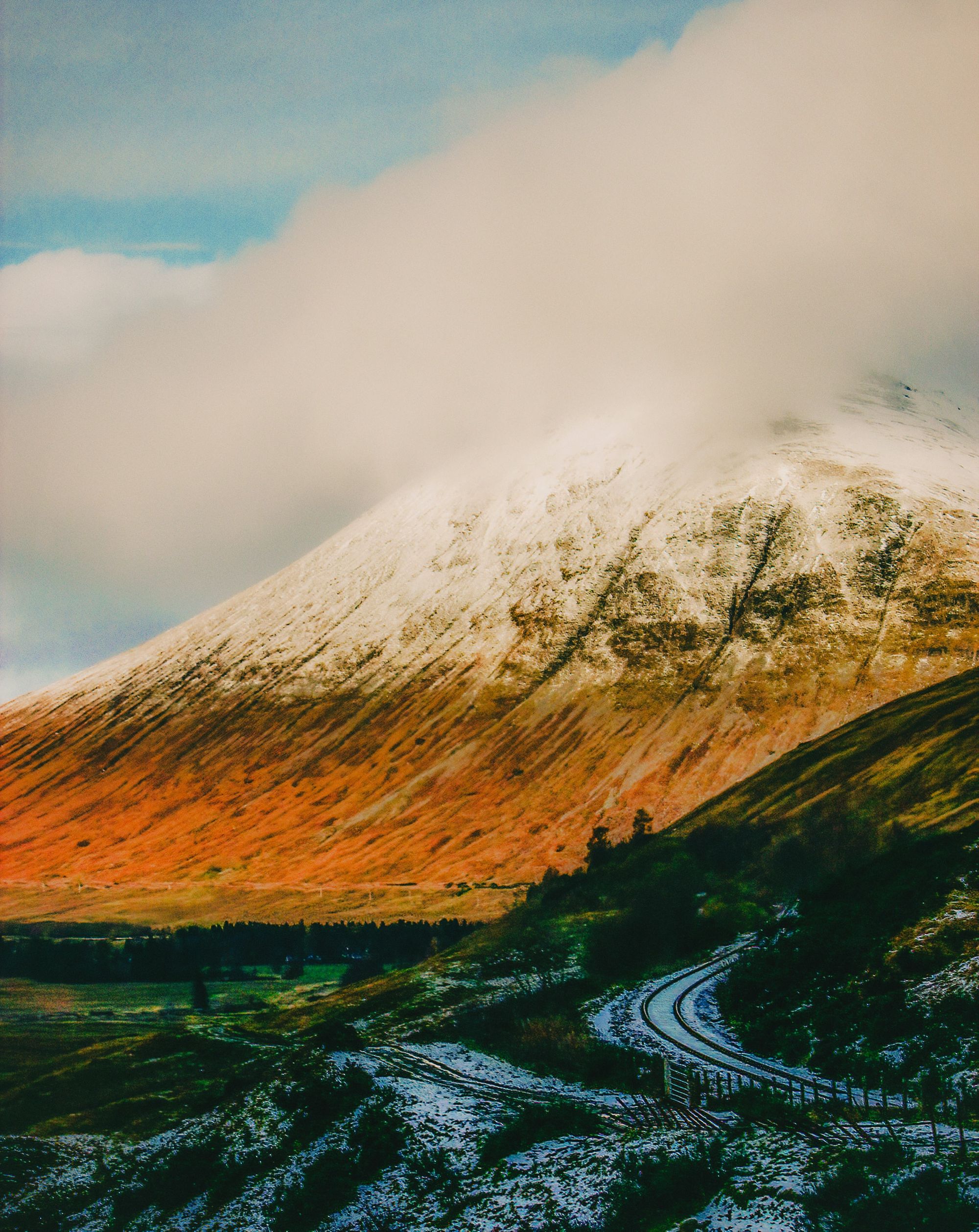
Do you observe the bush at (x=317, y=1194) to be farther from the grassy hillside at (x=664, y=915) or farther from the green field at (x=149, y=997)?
the green field at (x=149, y=997)

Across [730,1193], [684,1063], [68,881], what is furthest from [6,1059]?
[68,881]

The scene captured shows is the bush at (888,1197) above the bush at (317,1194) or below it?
below

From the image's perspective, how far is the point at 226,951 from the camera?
13712 centimetres

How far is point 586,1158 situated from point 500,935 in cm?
4883

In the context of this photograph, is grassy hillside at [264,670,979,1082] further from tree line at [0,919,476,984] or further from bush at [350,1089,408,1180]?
tree line at [0,919,476,984]

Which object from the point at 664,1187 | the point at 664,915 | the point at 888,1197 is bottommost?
Answer: the point at 664,915

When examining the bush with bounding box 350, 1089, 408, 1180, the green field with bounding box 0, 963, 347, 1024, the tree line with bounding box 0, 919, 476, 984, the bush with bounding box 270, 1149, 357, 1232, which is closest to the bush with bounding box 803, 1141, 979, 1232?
the bush with bounding box 350, 1089, 408, 1180

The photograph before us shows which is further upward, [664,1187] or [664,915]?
[664,1187]

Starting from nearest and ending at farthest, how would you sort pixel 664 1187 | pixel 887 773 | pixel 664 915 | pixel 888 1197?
pixel 888 1197 → pixel 664 1187 → pixel 664 915 → pixel 887 773

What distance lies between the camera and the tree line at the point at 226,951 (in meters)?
123

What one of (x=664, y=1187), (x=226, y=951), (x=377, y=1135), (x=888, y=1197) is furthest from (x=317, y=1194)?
(x=226, y=951)

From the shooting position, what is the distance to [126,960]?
12912 centimetres

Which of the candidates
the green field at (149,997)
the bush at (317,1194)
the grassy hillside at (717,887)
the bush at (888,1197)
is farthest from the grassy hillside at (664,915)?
the green field at (149,997)

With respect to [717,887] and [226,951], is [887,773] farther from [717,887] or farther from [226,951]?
[226,951]
